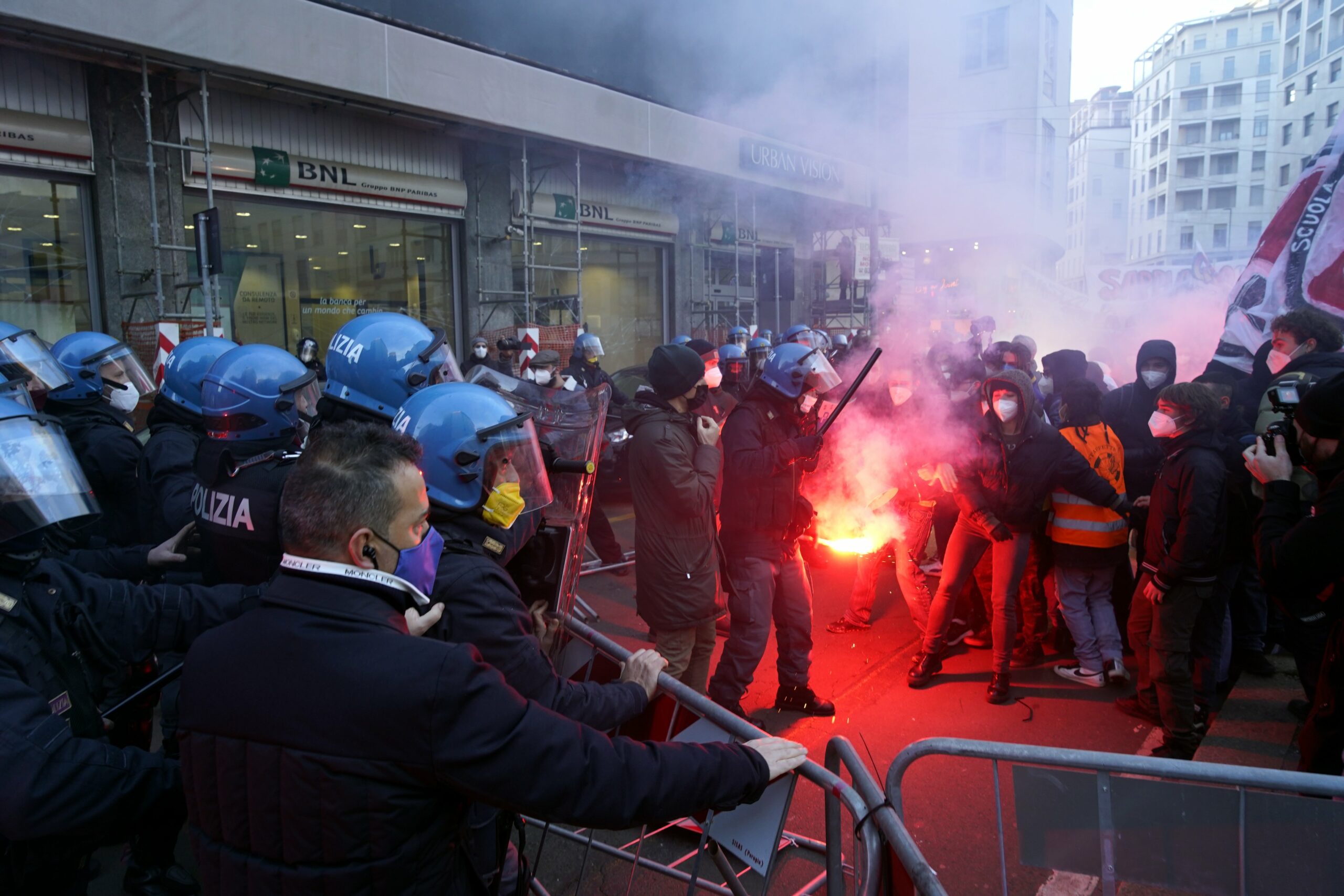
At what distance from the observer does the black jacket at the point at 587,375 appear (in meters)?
8.05

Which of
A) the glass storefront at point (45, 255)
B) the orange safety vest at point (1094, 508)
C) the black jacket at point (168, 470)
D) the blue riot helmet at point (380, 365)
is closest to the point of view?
the blue riot helmet at point (380, 365)

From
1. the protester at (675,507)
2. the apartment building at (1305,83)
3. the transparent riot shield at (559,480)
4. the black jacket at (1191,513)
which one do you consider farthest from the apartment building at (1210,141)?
the transparent riot shield at (559,480)

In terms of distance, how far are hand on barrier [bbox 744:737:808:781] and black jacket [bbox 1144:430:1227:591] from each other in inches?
111

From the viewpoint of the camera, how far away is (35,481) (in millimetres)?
1765

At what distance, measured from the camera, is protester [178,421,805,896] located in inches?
48.9

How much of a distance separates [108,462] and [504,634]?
2.84m

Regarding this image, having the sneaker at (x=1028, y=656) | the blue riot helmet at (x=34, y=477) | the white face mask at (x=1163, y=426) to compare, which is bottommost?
the sneaker at (x=1028, y=656)

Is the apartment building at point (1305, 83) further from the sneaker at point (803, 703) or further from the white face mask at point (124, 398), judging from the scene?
the white face mask at point (124, 398)

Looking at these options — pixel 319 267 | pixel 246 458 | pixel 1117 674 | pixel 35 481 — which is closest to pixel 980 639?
pixel 1117 674

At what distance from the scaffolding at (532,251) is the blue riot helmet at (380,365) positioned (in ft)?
31.0

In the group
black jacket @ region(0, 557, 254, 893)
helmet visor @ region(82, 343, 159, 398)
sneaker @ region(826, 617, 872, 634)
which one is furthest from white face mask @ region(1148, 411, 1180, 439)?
helmet visor @ region(82, 343, 159, 398)

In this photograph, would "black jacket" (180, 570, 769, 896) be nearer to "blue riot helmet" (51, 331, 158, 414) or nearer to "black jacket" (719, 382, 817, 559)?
"black jacket" (719, 382, 817, 559)

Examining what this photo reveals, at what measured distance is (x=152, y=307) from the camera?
9109mm

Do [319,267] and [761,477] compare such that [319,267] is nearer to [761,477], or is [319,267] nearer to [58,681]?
[761,477]
